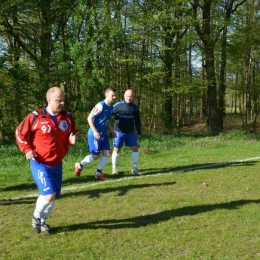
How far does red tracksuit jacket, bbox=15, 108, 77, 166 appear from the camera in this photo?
15.3ft

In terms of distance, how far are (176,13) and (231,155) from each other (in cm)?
1089

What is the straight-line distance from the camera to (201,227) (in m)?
4.96

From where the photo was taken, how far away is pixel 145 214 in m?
5.60

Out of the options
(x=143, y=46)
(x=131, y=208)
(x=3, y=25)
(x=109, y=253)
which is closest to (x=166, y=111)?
(x=143, y=46)

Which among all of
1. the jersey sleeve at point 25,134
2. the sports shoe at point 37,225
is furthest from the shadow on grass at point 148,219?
the jersey sleeve at point 25,134

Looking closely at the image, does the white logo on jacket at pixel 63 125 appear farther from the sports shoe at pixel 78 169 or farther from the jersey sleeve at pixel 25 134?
the sports shoe at pixel 78 169

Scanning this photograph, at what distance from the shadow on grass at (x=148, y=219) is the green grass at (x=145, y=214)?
14mm

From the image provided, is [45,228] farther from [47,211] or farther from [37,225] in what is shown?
[47,211]

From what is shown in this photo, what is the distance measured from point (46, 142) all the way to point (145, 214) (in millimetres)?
1991

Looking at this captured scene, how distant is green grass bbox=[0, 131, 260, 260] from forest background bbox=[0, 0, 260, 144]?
5104mm

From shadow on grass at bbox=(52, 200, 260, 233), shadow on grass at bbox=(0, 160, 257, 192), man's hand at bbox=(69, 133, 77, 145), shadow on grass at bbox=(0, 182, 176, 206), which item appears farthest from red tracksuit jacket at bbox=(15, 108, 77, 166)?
shadow on grass at bbox=(0, 160, 257, 192)

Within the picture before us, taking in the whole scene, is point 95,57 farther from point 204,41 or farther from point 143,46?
A: point 204,41

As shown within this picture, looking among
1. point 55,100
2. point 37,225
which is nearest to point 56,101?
point 55,100

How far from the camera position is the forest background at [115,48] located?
14086mm
